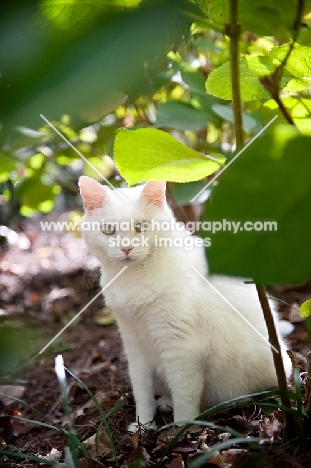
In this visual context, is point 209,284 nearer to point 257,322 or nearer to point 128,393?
point 257,322

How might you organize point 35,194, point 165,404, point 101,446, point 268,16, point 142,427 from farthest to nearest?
point 35,194 < point 165,404 < point 142,427 < point 101,446 < point 268,16

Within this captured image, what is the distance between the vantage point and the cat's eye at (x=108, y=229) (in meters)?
1.27

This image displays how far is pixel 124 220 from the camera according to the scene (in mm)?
1258

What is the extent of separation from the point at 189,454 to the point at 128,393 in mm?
547

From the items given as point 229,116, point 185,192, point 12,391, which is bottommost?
point 12,391

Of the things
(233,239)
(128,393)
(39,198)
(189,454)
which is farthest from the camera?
(39,198)

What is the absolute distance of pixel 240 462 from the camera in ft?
2.50

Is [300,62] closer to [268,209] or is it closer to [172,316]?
[268,209]

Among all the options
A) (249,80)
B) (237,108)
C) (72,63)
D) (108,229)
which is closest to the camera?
(72,63)

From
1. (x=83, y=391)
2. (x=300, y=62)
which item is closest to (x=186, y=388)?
(x=83, y=391)

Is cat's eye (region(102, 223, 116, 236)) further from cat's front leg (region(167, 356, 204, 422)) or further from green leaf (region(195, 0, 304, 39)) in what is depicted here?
green leaf (region(195, 0, 304, 39))

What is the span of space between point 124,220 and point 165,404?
54 cm

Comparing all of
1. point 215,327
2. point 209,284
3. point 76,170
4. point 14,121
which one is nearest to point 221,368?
point 215,327

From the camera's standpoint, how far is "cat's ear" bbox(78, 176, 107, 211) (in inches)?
50.7
